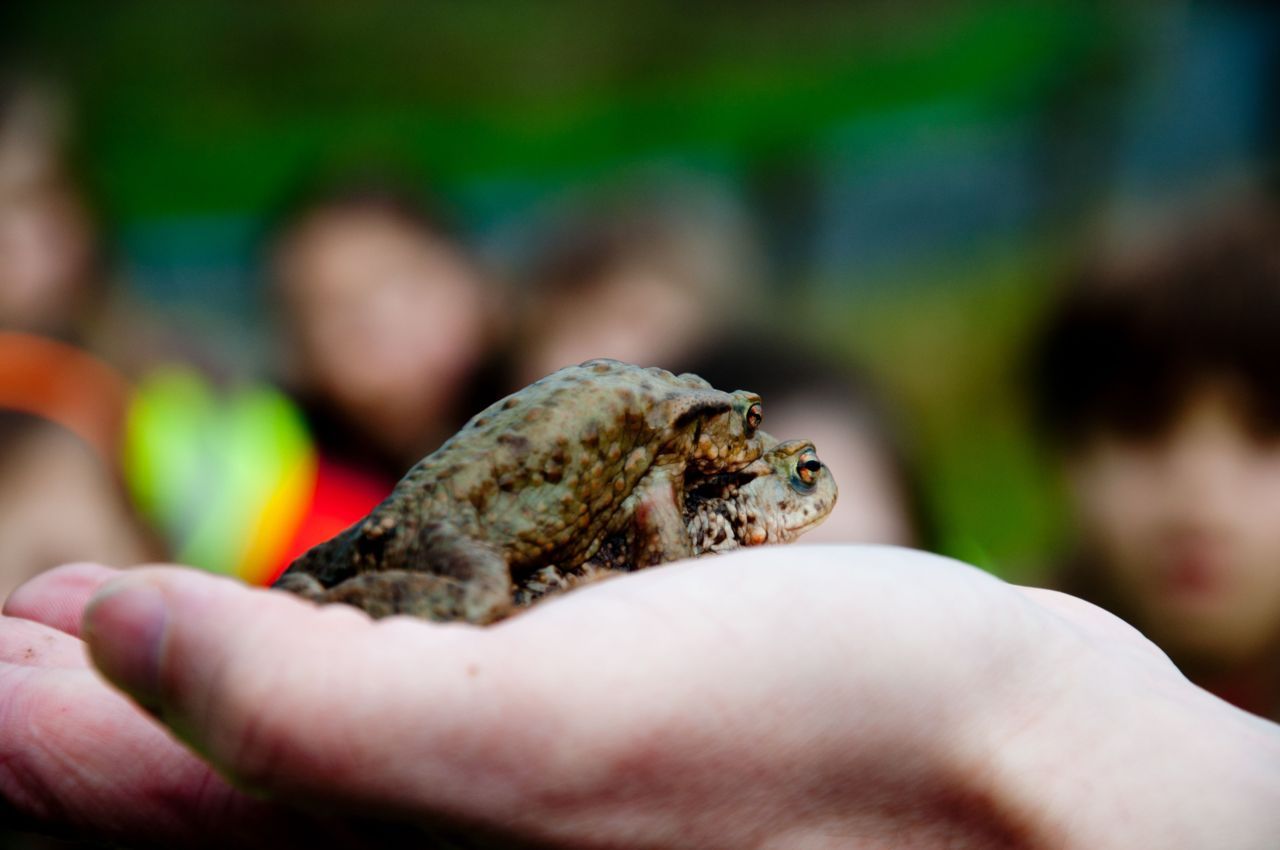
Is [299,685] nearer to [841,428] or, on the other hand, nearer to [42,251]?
[841,428]

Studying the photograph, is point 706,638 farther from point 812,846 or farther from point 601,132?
point 601,132

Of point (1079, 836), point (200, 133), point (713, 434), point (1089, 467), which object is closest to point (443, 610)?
point (713, 434)

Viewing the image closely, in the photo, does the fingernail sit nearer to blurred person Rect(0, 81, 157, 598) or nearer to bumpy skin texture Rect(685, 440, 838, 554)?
bumpy skin texture Rect(685, 440, 838, 554)

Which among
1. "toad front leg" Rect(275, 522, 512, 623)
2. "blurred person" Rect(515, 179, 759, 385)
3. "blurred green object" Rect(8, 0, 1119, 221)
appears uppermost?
"blurred green object" Rect(8, 0, 1119, 221)

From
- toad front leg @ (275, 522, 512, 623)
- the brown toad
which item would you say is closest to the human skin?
toad front leg @ (275, 522, 512, 623)

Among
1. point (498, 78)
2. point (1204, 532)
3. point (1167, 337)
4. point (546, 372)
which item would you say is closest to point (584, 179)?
point (498, 78)
